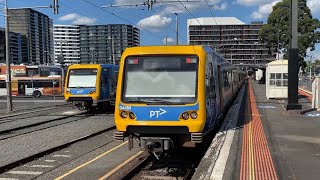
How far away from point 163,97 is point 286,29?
4838cm

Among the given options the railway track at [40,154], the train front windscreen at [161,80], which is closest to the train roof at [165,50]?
the train front windscreen at [161,80]

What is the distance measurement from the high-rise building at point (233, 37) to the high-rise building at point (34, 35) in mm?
28276

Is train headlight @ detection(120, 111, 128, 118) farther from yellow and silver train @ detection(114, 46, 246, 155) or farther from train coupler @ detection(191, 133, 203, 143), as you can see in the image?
train coupler @ detection(191, 133, 203, 143)

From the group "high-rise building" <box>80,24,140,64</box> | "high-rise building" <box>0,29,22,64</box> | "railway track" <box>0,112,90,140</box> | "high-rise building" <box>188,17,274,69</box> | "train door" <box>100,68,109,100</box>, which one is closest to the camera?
"railway track" <box>0,112,90,140</box>

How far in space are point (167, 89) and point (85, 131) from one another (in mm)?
7658

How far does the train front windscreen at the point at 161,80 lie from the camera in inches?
353

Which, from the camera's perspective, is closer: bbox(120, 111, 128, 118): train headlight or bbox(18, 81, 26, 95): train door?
bbox(120, 111, 128, 118): train headlight

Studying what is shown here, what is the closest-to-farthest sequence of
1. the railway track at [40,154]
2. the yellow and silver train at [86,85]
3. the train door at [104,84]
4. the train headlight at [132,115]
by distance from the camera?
the train headlight at [132,115], the railway track at [40,154], the yellow and silver train at [86,85], the train door at [104,84]

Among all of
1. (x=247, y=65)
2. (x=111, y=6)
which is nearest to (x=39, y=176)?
(x=111, y=6)

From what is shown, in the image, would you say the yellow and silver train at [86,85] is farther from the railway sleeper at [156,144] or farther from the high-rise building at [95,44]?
the high-rise building at [95,44]

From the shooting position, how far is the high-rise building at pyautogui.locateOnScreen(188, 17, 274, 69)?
3538 inches

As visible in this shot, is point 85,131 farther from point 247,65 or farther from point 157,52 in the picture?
point 247,65

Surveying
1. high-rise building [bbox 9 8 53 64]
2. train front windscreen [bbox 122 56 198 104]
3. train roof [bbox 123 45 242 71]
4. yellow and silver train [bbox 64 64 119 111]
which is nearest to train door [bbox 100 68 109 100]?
yellow and silver train [bbox 64 64 119 111]

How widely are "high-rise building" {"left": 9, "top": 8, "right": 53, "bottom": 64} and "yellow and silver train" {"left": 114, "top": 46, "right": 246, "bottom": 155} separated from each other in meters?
53.8
